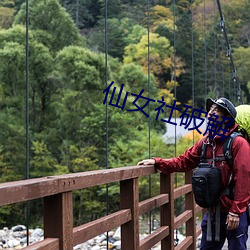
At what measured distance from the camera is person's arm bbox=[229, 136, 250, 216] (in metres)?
1.94

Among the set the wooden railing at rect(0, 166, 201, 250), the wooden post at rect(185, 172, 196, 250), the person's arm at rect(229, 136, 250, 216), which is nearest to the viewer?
the wooden railing at rect(0, 166, 201, 250)

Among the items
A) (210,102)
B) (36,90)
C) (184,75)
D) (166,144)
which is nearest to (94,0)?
(36,90)

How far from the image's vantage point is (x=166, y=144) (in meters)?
15.5

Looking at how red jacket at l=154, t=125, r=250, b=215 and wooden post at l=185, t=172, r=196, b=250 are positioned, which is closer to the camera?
red jacket at l=154, t=125, r=250, b=215

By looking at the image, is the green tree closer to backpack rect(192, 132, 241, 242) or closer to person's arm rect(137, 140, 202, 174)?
person's arm rect(137, 140, 202, 174)

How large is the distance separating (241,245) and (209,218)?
134 millimetres

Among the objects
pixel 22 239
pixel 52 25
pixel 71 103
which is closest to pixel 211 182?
pixel 22 239

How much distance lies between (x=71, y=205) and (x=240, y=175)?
2.26 ft

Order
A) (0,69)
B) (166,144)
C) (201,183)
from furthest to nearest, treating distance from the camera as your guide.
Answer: (166,144), (0,69), (201,183)

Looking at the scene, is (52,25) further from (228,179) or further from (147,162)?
(228,179)

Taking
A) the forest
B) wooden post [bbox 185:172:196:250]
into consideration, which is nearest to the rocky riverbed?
the forest

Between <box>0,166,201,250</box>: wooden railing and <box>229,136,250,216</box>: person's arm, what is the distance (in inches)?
12.9

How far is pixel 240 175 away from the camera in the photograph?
1936 mm

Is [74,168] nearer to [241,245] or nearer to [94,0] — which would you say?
[94,0]
